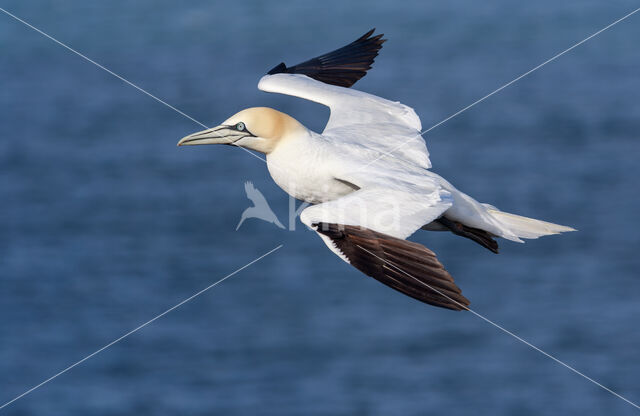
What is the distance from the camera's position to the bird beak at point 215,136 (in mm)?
12391

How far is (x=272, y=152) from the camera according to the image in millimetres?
12516

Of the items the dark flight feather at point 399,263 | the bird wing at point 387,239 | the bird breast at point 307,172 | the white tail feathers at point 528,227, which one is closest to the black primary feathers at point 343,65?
the bird breast at point 307,172

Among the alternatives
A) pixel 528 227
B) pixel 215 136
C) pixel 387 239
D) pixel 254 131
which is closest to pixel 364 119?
pixel 254 131

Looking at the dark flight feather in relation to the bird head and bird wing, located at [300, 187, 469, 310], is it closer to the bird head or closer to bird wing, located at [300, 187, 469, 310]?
bird wing, located at [300, 187, 469, 310]

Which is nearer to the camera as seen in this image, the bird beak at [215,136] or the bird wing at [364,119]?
the bird beak at [215,136]

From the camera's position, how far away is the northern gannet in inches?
419

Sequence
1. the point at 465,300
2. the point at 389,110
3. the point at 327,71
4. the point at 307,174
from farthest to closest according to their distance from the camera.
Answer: the point at 327,71 < the point at 389,110 < the point at 307,174 < the point at 465,300

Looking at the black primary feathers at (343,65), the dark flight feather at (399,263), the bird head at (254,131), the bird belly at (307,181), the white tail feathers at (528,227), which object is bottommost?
the white tail feathers at (528,227)

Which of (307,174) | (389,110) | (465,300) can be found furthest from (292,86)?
(465,300)

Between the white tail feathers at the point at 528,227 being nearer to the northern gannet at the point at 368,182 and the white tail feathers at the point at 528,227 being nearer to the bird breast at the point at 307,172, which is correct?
the northern gannet at the point at 368,182

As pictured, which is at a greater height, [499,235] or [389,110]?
[389,110]

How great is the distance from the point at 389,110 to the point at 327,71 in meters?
1.63

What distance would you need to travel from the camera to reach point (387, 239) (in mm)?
10750

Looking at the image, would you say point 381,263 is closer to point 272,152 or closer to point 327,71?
point 272,152
